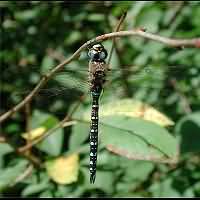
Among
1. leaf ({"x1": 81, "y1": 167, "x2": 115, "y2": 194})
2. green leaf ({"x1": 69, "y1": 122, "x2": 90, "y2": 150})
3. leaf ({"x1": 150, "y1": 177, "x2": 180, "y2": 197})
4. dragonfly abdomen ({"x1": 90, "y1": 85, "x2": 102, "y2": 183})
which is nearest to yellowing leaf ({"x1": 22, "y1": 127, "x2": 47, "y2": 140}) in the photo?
green leaf ({"x1": 69, "y1": 122, "x2": 90, "y2": 150})

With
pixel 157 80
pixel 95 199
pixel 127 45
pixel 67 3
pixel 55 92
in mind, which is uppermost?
pixel 67 3

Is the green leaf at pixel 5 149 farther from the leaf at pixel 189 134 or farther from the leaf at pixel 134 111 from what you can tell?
the leaf at pixel 189 134

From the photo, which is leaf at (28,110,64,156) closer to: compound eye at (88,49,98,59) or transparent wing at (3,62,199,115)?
transparent wing at (3,62,199,115)

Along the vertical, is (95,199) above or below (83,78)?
below

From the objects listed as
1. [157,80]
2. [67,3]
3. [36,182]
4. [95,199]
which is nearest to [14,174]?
[36,182]

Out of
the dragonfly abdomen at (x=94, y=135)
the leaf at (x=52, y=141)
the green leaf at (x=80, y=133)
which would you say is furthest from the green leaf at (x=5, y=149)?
the dragonfly abdomen at (x=94, y=135)

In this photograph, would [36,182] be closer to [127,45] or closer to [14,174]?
[14,174]
